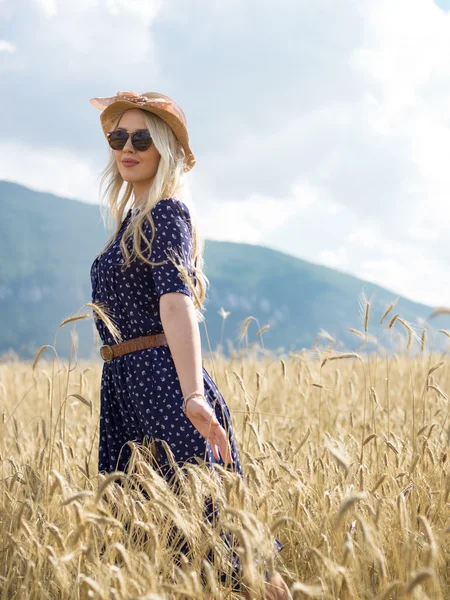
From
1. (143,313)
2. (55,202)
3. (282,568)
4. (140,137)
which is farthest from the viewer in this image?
(55,202)

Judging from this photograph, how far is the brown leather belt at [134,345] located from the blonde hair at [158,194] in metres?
0.19

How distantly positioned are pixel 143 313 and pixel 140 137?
66cm

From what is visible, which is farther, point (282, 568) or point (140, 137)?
point (140, 137)

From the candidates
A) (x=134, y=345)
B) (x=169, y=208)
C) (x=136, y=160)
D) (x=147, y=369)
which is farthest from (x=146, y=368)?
(x=136, y=160)

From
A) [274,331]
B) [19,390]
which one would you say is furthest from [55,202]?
[19,390]

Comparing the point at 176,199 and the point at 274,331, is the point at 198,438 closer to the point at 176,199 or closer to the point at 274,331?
the point at 176,199

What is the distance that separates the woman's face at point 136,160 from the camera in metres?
2.40

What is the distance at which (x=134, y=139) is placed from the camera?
2.41m

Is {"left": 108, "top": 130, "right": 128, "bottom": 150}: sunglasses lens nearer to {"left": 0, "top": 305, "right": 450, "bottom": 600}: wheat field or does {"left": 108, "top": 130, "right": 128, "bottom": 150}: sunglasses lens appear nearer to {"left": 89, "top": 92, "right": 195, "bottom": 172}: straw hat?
{"left": 89, "top": 92, "right": 195, "bottom": 172}: straw hat

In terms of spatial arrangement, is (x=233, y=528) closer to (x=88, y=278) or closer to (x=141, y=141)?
(x=141, y=141)

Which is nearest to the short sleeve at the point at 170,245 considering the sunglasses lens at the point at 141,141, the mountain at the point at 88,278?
the sunglasses lens at the point at 141,141

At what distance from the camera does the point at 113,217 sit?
2.60 metres

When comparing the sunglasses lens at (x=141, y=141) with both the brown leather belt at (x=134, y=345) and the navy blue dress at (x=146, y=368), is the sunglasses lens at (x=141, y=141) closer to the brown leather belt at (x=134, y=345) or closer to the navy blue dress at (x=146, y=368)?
the navy blue dress at (x=146, y=368)

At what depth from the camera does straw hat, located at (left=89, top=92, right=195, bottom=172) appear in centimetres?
241
